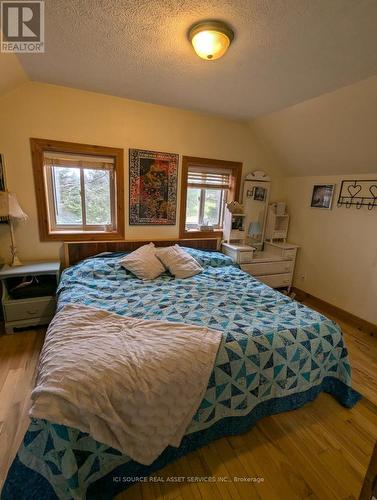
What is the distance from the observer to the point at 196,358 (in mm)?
1304

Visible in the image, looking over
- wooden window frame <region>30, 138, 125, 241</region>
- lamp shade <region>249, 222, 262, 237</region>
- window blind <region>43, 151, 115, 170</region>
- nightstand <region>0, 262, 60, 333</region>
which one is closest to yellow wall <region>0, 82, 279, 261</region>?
wooden window frame <region>30, 138, 125, 241</region>

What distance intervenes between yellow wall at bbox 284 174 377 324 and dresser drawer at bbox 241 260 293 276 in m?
0.29

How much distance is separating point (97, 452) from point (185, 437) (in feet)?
1.57

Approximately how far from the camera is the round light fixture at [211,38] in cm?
143

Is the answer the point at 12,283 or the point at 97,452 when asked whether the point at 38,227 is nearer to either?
the point at 12,283

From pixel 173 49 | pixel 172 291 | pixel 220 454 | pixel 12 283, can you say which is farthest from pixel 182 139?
pixel 220 454

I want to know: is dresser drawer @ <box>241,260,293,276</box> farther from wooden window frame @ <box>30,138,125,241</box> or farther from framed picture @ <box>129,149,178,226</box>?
wooden window frame @ <box>30,138,125,241</box>

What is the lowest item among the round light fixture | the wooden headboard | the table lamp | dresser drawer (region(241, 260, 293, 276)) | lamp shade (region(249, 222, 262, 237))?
dresser drawer (region(241, 260, 293, 276))

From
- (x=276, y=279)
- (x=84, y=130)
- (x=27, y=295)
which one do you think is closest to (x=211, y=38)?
(x=84, y=130)

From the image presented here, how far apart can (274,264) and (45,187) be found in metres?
3.10

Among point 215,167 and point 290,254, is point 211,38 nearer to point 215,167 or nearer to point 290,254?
point 215,167

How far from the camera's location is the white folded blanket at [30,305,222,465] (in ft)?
3.37

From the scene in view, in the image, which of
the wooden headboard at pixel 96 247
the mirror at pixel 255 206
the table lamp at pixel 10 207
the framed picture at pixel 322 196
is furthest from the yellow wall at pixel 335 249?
the table lamp at pixel 10 207

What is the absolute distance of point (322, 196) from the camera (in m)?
3.29
